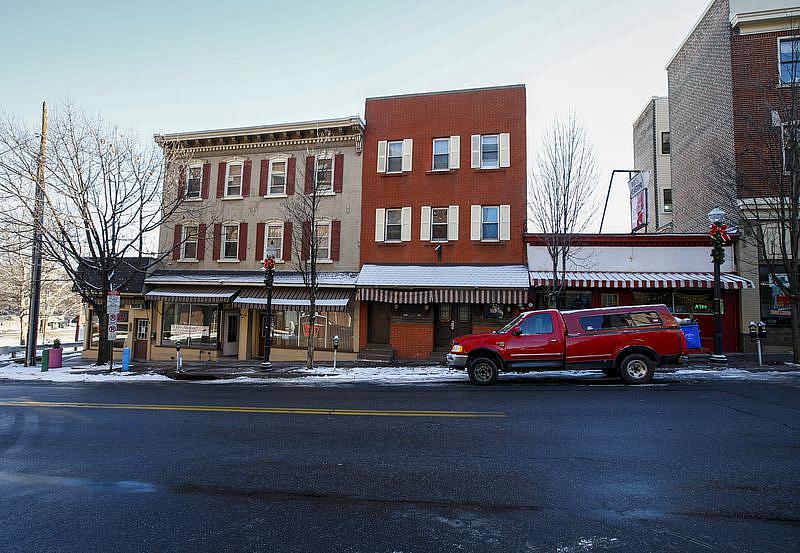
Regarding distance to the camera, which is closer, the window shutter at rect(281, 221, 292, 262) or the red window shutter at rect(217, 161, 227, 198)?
the window shutter at rect(281, 221, 292, 262)

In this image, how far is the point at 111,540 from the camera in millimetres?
4121

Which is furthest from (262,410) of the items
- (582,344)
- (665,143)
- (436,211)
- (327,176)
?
(665,143)

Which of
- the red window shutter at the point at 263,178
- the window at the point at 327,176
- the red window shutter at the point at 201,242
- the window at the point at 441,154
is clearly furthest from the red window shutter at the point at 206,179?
the window at the point at 441,154

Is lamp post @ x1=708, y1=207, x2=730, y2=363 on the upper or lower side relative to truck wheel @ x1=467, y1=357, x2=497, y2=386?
upper

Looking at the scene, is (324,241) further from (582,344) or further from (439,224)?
(582,344)

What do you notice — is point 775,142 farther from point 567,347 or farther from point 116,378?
point 116,378

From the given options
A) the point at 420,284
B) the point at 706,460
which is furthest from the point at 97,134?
the point at 706,460

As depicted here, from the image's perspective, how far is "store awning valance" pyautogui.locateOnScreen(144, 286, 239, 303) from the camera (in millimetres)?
21750

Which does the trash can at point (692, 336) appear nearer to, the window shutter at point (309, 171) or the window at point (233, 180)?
the window shutter at point (309, 171)

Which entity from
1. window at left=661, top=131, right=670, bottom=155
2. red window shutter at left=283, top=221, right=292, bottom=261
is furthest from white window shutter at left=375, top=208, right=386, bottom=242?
window at left=661, top=131, right=670, bottom=155

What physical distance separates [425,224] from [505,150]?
472 cm

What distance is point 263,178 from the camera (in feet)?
77.2

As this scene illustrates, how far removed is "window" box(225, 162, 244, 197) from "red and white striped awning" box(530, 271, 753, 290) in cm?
1484

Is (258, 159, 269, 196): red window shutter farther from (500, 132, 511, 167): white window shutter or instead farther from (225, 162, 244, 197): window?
(500, 132, 511, 167): white window shutter
